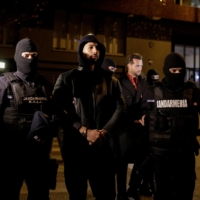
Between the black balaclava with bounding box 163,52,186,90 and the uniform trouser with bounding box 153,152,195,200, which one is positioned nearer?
the uniform trouser with bounding box 153,152,195,200

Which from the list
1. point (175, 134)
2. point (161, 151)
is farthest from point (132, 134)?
point (175, 134)

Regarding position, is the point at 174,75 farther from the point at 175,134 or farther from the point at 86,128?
the point at 86,128

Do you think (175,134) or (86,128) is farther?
(175,134)

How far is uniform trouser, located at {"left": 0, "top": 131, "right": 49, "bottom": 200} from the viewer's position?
12.5ft

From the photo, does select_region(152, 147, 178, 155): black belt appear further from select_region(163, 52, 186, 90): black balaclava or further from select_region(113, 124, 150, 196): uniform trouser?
select_region(113, 124, 150, 196): uniform trouser

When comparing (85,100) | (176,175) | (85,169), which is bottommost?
(176,175)

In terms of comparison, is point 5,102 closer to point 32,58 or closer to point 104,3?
point 32,58

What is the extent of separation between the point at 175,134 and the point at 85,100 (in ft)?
4.03

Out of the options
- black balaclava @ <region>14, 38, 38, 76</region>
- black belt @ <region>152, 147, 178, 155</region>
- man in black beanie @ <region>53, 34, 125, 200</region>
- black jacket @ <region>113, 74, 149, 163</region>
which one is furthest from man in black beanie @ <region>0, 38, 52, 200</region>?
black jacket @ <region>113, 74, 149, 163</region>

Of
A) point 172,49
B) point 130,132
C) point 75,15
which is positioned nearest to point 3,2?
point 75,15

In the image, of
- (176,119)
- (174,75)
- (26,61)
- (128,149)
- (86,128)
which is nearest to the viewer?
(86,128)

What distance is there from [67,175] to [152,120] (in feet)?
4.33

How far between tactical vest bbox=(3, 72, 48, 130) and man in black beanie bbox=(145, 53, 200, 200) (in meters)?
1.47

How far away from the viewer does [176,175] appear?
4.35m
